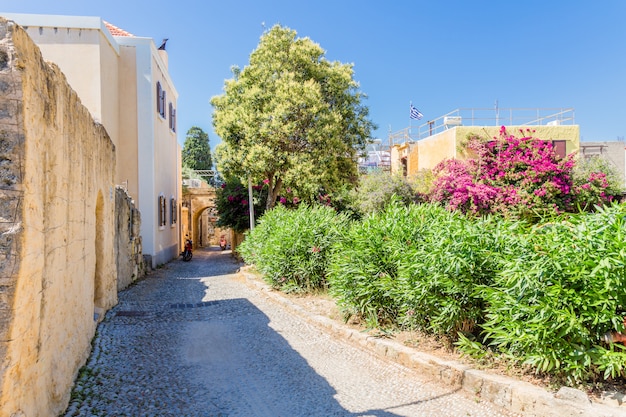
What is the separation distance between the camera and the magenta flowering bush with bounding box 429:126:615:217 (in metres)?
15.8

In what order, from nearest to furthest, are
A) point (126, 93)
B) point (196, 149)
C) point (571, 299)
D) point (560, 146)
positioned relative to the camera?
1. point (571, 299)
2. point (126, 93)
3. point (560, 146)
4. point (196, 149)

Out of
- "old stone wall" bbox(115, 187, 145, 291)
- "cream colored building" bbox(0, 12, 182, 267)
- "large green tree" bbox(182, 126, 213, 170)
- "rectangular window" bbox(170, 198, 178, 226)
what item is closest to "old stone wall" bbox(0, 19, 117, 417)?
"old stone wall" bbox(115, 187, 145, 291)

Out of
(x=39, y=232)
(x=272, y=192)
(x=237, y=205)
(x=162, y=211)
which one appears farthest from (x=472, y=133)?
(x=39, y=232)

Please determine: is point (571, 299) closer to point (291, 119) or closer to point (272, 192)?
point (291, 119)

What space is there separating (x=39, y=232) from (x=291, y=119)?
12863 mm

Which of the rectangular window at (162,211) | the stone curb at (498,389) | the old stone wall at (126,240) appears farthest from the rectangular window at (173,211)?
the stone curb at (498,389)

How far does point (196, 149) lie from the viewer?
45.1m

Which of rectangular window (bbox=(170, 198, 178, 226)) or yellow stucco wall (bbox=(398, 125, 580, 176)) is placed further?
rectangular window (bbox=(170, 198, 178, 226))

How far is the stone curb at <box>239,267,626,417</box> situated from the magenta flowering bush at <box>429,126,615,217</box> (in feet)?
34.9

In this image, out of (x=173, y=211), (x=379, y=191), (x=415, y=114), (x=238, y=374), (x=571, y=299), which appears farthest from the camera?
(x=415, y=114)

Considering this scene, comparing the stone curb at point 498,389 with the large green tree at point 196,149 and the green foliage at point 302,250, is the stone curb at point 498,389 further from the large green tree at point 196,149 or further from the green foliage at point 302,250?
the large green tree at point 196,149

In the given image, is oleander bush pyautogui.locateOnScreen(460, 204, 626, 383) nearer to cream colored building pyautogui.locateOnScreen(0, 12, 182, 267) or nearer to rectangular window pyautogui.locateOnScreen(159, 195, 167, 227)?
cream colored building pyautogui.locateOnScreen(0, 12, 182, 267)

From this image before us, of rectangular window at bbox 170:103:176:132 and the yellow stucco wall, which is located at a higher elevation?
rectangular window at bbox 170:103:176:132

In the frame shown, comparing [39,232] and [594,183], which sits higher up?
[594,183]
